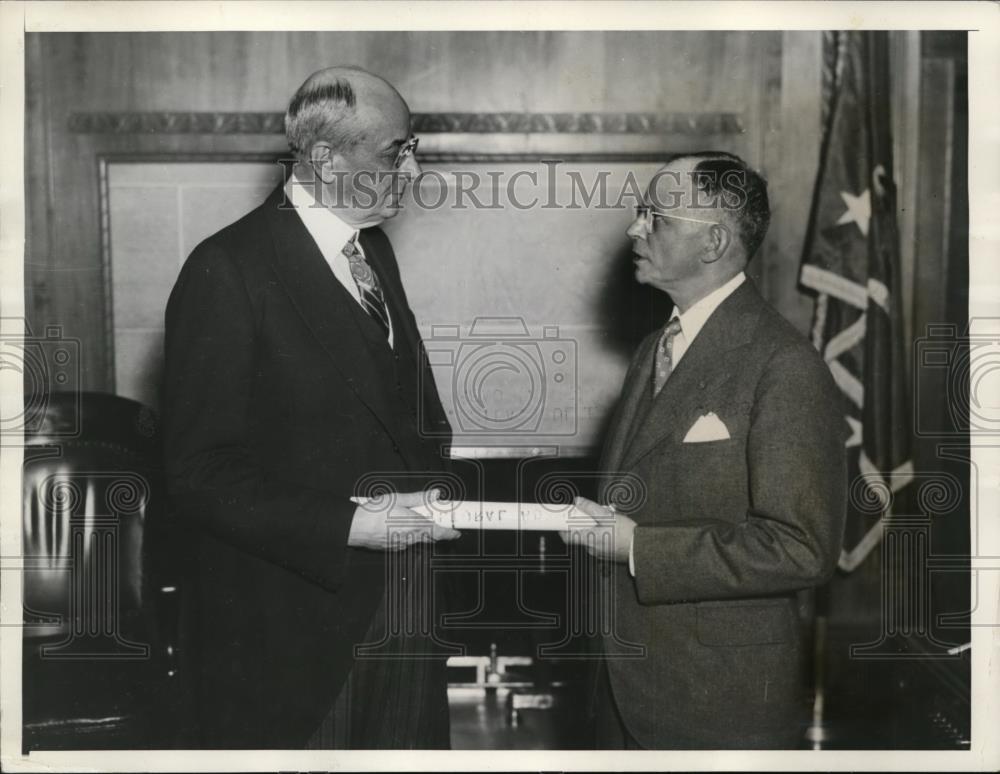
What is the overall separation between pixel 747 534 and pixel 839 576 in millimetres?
1663

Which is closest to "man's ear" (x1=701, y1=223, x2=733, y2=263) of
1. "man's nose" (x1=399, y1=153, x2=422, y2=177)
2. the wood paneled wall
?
"man's nose" (x1=399, y1=153, x2=422, y2=177)

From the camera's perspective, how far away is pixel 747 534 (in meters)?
2.17

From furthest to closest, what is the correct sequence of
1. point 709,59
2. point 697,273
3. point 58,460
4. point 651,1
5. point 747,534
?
1. point 709,59
2. point 58,460
3. point 651,1
4. point 697,273
5. point 747,534

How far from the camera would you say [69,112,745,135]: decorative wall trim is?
3518 millimetres

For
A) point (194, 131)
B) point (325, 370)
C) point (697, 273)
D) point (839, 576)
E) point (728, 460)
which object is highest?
point (194, 131)

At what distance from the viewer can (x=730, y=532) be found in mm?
2195

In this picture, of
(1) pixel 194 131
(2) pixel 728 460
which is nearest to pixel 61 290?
(1) pixel 194 131

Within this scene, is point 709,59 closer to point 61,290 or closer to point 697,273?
point 697,273

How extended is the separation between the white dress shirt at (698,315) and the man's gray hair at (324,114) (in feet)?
2.81

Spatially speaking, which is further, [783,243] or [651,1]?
[783,243]

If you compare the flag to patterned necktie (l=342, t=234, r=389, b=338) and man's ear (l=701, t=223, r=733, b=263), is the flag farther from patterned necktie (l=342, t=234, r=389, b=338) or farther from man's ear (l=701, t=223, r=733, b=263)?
patterned necktie (l=342, t=234, r=389, b=338)

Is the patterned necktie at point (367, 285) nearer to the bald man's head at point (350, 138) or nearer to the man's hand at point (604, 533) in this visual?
the bald man's head at point (350, 138)

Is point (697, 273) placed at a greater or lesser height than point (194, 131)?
lesser

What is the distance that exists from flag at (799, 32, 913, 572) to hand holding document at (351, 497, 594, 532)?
4.84ft
